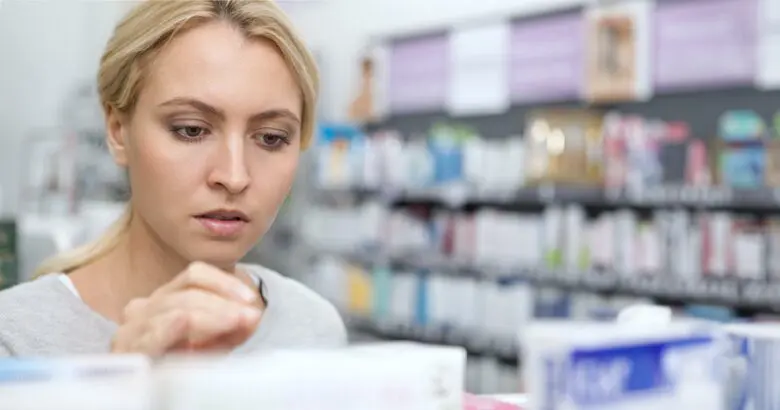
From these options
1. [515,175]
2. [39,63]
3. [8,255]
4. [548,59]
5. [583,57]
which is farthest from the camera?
[39,63]

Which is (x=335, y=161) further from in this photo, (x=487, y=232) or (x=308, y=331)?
(x=308, y=331)

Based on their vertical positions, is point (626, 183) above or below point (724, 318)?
above

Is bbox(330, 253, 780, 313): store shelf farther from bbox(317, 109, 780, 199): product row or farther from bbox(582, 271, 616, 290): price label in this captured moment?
bbox(317, 109, 780, 199): product row

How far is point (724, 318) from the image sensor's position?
13.2 feet

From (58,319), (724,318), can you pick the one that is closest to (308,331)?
(58,319)

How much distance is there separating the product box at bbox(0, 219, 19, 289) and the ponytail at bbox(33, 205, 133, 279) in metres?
0.98

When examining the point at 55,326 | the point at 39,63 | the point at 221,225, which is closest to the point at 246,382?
the point at 221,225

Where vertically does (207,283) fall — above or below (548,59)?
below

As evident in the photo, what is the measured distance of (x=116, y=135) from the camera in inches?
47.9

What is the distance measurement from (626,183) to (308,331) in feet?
10.9

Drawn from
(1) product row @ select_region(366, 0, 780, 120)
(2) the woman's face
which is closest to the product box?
(2) the woman's face

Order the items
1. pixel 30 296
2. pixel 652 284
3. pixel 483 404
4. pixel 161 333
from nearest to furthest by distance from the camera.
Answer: pixel 161 333 < pixel 483 404 < pixel 30 296 < pixel 652 284

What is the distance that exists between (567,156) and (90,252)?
376 centimetres

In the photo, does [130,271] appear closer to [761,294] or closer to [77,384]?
[77,384]
